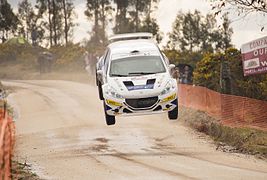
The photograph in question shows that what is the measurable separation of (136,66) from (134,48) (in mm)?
732

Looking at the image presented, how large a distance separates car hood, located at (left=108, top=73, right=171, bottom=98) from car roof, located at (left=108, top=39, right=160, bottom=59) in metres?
1.47

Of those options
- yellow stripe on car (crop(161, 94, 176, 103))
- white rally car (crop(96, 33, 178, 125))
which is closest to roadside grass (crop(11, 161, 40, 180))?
white rally car (crop(96, 33, 178, 125))

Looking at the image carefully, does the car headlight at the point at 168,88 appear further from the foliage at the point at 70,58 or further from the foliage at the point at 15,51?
the foliage at the point at 15,51

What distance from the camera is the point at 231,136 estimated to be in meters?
16.4

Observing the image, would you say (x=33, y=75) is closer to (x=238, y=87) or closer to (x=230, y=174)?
(x=238, y=87)

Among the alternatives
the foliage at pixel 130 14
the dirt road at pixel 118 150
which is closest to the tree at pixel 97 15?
the foliage at pixel 130 14

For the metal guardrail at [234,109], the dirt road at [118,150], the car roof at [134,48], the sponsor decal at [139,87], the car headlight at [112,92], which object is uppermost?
the car roof at [134,48]

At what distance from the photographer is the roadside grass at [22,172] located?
1112cm

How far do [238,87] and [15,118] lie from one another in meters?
9.40

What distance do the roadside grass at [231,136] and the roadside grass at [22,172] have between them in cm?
588

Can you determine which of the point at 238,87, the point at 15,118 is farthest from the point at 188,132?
the point at 15,118

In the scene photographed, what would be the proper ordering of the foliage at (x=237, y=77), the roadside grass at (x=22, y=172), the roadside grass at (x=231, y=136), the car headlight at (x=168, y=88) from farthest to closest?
the foliage at (x=237, y=77)
the roadside grass at (x=231, y=136)
the car headlight at (x=168, y=88)
the roadside grass at (x=22, y=172)

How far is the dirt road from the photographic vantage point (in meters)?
11.8

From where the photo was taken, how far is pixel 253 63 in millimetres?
14891
